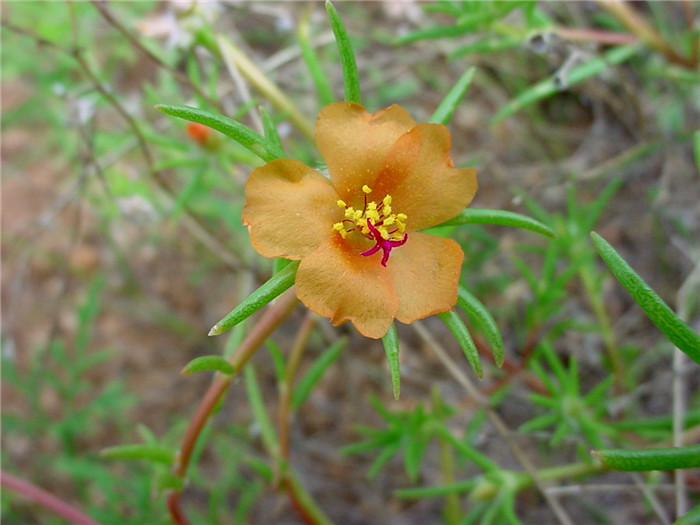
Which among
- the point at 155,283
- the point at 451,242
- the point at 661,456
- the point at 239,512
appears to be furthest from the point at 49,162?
the point at 661,456

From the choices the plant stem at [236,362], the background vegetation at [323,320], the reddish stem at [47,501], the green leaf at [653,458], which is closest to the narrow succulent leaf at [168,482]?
the plant stem at [236,362]

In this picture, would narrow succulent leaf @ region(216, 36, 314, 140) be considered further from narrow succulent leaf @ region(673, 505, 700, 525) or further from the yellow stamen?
narrow succulent leaf @ region(673, 505, 700, 525)

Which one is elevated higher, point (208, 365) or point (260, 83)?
point (260, 83)

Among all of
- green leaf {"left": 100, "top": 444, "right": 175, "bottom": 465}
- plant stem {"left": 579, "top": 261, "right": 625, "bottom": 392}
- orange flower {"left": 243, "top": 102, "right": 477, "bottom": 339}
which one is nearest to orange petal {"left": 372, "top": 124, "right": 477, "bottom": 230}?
orange flower {"left": 243, "top": 102, "right": 477, "bottom": 339}

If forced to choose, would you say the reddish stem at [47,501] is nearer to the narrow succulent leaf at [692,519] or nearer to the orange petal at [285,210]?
the orange petal at [285,210]

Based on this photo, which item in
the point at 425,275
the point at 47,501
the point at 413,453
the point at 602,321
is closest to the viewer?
the point at 425,275

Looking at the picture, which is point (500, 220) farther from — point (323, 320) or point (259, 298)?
point (323, 320)

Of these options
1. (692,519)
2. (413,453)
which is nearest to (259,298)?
(692,519)
